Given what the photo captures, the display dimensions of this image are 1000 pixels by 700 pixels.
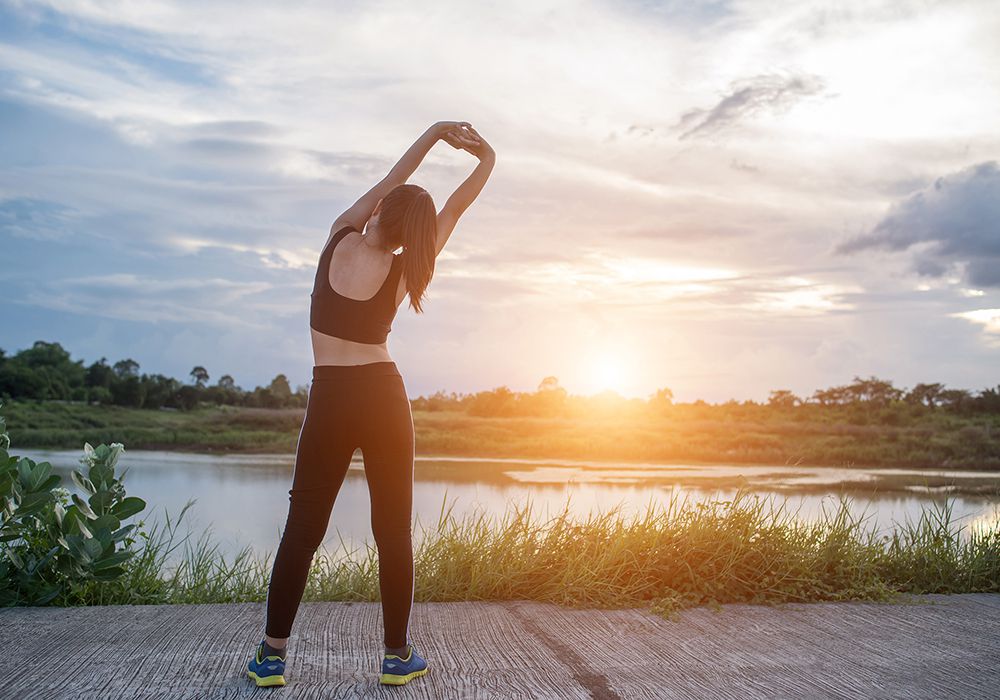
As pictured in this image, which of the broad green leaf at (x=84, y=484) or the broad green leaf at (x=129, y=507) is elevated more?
the broad green leaf at (x=84, y=484)

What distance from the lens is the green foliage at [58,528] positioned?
4.14 meters

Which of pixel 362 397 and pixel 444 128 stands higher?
pixel 444 128

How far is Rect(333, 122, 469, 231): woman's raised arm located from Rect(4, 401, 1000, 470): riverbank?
13786mm

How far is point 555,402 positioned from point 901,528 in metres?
13.6

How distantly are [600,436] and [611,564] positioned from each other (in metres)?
13.1

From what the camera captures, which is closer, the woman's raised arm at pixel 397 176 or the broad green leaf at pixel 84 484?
the woman's raised arm at pixel 397 176

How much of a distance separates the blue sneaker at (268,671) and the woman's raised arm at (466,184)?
1602 mm

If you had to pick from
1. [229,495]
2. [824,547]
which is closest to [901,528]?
[824,547]

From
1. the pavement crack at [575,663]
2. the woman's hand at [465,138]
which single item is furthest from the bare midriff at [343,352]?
the pavement crack at [575,663]

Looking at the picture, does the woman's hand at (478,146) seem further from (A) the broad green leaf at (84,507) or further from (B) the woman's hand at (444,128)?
(A) the broad green leaf at (84,507)

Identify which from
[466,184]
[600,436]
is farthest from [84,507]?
[600,436]

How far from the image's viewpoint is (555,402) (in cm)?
1880

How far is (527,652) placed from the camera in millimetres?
3490

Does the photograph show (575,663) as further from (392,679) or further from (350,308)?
(350,308)
